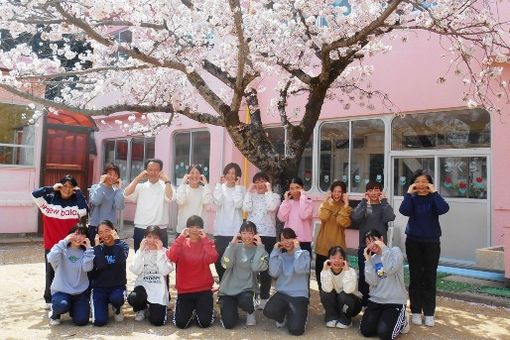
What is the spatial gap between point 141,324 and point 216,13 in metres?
3.53

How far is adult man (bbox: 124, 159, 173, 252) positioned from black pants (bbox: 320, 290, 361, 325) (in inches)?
74.5

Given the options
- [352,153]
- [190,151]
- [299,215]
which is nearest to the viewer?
→ [299,215]

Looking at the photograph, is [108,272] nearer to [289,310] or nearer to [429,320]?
[289,310]

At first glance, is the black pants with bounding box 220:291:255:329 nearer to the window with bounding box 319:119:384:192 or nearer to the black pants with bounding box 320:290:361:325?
the black pants with bounding box 320:290:361:325

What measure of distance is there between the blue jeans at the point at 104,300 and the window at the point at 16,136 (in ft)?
22.8

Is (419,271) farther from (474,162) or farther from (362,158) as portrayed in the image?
(362,158)

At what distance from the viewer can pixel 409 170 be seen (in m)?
8.45

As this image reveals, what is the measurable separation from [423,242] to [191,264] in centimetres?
229

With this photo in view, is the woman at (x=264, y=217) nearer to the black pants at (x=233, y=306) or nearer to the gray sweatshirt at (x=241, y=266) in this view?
the gray sweatshirt at (x=241, y=266)

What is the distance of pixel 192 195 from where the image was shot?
5.38m

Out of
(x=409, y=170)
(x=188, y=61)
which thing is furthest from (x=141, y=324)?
(x=409, y=170)

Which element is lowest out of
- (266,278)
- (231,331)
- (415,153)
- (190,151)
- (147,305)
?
→ (231,331)

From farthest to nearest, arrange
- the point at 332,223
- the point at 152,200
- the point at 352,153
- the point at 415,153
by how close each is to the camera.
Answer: the point at 352,153 < the point at 415,153 < the point at 152,200 < the point at 332,223

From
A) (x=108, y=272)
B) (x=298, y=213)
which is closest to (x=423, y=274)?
(x=298, y=213)
